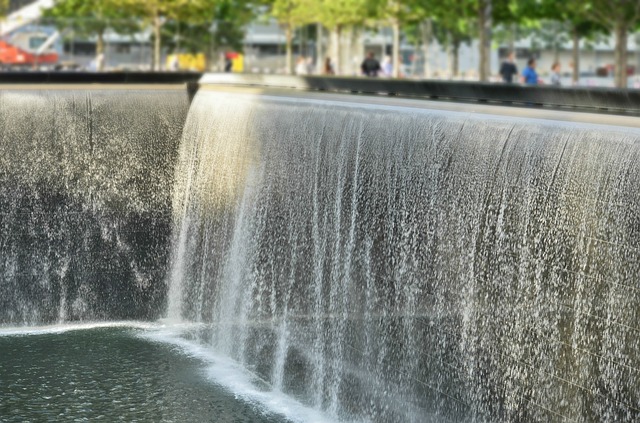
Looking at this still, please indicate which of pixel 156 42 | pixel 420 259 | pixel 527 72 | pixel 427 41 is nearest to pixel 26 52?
pixel 156 42

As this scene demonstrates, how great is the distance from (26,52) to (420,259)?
2477cm

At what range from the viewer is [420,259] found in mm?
8453

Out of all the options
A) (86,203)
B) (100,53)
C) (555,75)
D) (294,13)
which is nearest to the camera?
(86,203)

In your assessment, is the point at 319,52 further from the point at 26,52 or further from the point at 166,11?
the point at 26,52

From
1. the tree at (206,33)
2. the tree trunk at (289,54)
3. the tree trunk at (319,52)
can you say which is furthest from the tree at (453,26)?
the tree at (206,33)

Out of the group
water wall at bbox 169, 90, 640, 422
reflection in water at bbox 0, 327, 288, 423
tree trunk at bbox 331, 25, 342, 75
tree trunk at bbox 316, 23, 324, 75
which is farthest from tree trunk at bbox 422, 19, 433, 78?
reflection in water at bbox 0, 327, 288, 423

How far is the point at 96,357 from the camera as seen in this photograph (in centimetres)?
1148

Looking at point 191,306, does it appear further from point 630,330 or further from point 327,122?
point 630,330

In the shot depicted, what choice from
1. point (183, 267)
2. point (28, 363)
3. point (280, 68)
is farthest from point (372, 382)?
point (280, 68)

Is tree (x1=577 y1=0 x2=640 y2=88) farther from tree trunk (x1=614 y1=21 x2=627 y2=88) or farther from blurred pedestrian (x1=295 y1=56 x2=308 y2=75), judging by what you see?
blurred pedestrian (x1=295 y1=56 x2=308 y2=75)

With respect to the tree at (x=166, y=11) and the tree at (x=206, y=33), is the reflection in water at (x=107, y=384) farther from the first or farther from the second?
the tree at (x=166, y=11)

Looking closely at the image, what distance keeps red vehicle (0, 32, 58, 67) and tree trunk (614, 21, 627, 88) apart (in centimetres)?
1383

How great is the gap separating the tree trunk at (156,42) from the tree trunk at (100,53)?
149 cm

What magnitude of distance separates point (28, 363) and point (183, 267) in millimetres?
2454
